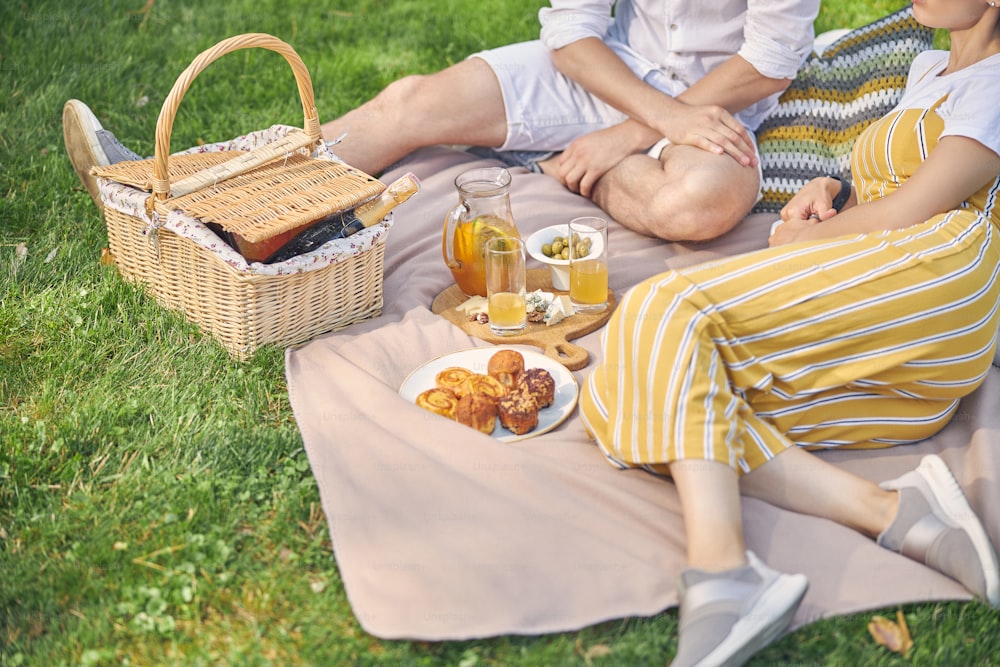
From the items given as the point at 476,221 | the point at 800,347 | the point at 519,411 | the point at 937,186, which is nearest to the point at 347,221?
the point at 476,221

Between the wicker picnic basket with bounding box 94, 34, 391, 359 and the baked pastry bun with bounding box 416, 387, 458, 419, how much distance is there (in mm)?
469

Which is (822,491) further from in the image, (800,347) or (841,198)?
(841,198)

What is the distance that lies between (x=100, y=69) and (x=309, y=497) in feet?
9.00

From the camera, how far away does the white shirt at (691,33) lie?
10.5ft

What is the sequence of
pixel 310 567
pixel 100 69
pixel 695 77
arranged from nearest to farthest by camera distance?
pixel 310 567
pixel 695 77
pixel 100 69

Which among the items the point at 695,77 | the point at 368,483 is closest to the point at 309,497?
the point at 368,483

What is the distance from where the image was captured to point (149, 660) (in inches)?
74.0

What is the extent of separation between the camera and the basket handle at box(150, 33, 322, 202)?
2512 millimetres

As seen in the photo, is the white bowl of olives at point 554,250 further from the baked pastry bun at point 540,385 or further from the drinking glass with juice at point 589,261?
the baked pastry bun at point 540,385

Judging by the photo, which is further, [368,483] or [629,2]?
[629,2]

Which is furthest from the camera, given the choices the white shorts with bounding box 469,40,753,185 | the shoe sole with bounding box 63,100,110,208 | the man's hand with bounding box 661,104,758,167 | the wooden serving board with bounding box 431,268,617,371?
the white shorts with bounding box 469,40,753,185

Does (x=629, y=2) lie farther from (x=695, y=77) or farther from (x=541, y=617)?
(x=541, y=617)

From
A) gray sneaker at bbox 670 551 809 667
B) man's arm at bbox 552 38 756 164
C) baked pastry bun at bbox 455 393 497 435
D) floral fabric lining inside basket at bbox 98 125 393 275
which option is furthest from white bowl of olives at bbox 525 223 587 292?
gray sneaker at bbox 670 551 809 667

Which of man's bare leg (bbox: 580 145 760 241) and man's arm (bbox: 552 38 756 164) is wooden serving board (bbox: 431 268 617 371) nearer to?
man's bare leg (bbox: 580 145 760 241)
